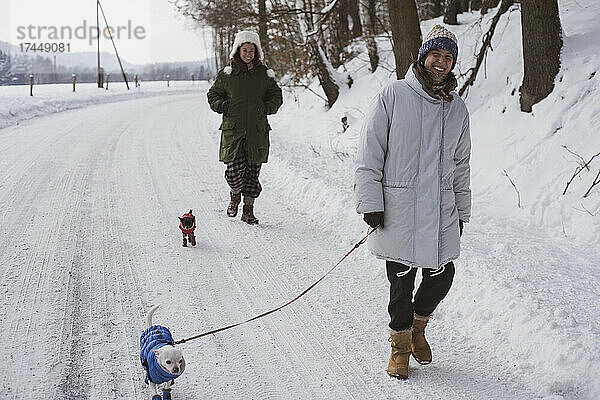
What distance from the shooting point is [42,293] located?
450 centimetres

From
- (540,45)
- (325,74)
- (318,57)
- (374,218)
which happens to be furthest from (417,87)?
(325,74)

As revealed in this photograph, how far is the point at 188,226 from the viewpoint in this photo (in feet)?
18.4

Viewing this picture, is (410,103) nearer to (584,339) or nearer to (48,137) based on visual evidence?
(584,339)

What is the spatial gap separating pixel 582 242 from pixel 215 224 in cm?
376

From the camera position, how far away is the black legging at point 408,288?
3.56 meters

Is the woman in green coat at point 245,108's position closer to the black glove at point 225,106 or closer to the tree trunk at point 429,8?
the black glove at point 225,106

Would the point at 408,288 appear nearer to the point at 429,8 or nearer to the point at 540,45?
the point at 540,45

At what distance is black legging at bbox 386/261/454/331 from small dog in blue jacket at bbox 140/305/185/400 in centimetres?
136

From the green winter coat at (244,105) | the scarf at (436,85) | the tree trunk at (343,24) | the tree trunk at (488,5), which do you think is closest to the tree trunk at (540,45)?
the green winter coat at (244,105)

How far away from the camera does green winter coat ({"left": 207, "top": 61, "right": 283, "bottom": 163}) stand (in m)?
6.21

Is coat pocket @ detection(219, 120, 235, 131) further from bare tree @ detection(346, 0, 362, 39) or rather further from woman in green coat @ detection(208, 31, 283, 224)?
bare tree @ detection(346, 0, 362, 39)

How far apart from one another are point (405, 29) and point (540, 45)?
247cm

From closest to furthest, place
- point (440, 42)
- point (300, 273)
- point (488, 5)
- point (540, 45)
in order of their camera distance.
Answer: point (440, 42)
point (300, 273)
point (540, 45)
point (488, 5)

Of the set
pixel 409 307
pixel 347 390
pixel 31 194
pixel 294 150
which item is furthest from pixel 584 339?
pixel 294 150
